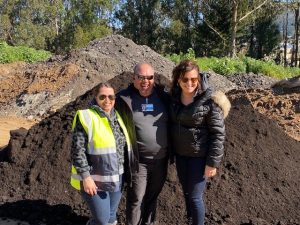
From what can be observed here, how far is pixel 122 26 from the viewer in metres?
36.8

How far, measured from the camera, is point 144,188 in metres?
3.52

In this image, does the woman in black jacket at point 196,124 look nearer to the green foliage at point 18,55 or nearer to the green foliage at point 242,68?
the green foliage at point 242,68

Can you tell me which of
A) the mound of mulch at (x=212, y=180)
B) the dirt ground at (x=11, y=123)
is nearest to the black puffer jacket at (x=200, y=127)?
the mound of mulch at (x=212, y=180)

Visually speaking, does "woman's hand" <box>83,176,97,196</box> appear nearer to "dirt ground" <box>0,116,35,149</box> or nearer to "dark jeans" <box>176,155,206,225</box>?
"dark jeans" <box>176,155,206,225</box>

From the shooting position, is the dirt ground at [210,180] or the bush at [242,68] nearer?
the dirt ground at [210,180]

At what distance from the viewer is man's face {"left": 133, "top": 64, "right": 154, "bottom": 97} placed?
3.28 m

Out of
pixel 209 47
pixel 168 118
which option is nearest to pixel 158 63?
pixel 168 118

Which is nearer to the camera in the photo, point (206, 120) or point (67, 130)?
point (206, 120)

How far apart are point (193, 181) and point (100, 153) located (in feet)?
2.58

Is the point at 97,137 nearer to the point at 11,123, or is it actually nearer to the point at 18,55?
the point at 11,123

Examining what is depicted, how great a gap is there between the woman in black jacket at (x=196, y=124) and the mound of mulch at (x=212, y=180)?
4.03 ft

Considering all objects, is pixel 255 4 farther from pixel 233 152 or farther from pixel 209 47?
pixel 233 152

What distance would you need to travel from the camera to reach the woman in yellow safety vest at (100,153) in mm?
3094

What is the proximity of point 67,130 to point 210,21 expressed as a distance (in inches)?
977
